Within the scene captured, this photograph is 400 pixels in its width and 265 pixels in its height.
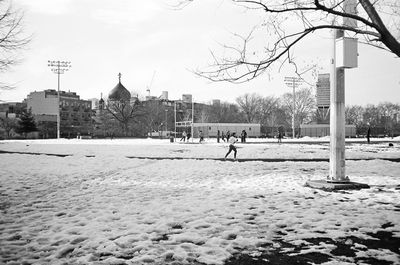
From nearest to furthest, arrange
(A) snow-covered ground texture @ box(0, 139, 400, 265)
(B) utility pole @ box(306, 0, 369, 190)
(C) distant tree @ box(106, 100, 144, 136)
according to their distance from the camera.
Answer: (A) snow-covered ground texture @ box(0, 139, 400, 265) → (B) utility pole @ box(306, 0, 369, 190) → (C) distant tree @ box(106, 100, 144, 136)

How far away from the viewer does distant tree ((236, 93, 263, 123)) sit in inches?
4370

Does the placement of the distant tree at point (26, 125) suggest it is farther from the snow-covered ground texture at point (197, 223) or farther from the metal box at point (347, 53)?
the metal box at point (347, 53)

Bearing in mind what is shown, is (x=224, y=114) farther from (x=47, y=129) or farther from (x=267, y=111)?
(x=47, y=129)

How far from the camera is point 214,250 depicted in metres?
4.72

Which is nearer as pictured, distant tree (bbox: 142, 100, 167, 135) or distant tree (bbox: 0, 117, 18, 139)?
distant tree (bbox: 0, 117, 18, 139)

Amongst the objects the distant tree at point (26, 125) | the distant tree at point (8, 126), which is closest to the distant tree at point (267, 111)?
the distant tree at point (26, 125)

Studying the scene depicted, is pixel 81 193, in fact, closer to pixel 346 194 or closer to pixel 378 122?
pixel 346 194

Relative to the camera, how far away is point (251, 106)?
111m

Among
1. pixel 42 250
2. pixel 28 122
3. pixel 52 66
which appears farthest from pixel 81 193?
pixel 28 122

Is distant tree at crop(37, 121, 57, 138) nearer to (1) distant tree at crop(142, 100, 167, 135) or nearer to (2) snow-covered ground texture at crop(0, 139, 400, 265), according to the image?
(1) distant tree at crop(142, 100, 167, 135)

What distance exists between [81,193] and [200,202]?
133 inches

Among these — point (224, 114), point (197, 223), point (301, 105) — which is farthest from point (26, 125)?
point (197, 223)

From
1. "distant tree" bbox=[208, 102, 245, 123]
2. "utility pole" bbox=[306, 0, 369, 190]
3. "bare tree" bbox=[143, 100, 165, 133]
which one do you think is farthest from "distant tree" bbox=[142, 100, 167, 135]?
"utility pole" bbox=[306, 0, 369, 190]

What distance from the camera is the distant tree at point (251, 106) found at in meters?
111
